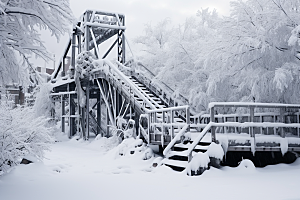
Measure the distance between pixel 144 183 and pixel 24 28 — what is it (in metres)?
4.60

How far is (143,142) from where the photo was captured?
44.6 ft

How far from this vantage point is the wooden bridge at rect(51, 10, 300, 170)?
945cm

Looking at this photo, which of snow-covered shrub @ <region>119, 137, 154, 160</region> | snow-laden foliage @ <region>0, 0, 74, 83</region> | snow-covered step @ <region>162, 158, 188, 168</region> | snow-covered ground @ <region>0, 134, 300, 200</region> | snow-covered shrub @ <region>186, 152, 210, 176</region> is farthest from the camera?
snow-covered shrub @ <region>119, 137, 154, 160</region>

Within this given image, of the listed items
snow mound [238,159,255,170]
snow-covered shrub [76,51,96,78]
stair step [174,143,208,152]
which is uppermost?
snow-covered shrub [76,51,96,78]

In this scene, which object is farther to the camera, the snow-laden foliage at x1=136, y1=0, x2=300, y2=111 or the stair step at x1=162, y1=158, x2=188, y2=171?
the snow-laden foliage at x1=136, y1=0, x2=300, y2=111

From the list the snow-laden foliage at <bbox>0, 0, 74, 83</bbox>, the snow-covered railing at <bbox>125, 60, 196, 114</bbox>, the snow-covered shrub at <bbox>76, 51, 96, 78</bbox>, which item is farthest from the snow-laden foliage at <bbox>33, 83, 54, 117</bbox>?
the snow-laden foliage at <bbox>0, 0, 74, 83</bbox>

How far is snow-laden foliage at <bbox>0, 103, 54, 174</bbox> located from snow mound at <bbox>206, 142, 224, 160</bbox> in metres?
4.46

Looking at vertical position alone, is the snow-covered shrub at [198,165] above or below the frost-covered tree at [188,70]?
below

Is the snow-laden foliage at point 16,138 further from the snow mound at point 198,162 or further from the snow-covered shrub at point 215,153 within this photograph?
the snow-covered shrub at point 215,153

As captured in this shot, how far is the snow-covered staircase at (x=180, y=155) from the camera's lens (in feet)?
30.8

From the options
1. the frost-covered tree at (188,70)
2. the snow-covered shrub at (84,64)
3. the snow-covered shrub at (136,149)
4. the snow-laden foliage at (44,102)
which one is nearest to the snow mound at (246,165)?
the snow-covered shrub at (136,149)

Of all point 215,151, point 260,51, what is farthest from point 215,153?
point 260,51

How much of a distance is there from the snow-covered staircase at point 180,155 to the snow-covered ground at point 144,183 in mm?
297

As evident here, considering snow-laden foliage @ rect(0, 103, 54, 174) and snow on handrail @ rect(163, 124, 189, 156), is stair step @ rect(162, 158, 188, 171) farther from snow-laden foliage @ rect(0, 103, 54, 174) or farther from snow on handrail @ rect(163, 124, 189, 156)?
snow-laden foliage @ rect(0, 103, 54, 174)
